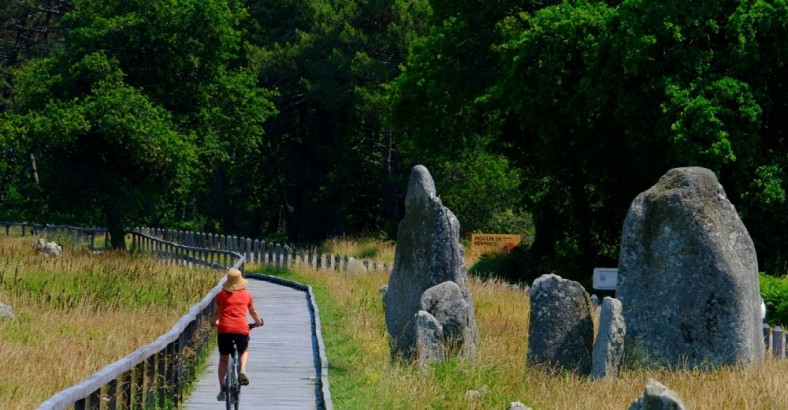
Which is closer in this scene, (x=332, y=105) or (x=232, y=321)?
(x=232, y=321)

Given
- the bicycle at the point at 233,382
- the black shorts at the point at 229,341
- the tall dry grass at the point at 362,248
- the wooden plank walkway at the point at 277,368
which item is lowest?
the wooden plank walkway at the point at 277,368

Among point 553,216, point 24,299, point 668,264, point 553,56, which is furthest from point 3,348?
point 553,216

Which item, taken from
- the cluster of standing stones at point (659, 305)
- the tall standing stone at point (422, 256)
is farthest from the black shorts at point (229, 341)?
the tall standing stone at point (422, 256)

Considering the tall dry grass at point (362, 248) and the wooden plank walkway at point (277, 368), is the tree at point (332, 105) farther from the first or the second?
the wooden plank walkway at point (277, 368)

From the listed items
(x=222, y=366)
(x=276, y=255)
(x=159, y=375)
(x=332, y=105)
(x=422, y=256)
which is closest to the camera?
(x=159, y=375)

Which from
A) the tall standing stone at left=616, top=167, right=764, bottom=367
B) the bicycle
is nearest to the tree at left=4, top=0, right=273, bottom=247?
the tall standing stone at left=616, top=167, right=764, bottom=367

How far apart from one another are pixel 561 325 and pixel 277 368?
180 inches

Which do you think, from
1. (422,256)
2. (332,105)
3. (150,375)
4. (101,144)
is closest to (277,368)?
(422,256)

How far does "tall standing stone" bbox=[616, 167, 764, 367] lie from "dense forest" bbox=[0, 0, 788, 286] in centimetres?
1258

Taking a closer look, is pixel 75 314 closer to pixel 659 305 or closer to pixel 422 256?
pixel 422 256

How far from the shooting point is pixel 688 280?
16.9 m

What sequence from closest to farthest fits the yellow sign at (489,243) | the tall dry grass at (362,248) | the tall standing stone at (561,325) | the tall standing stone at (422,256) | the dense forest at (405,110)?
1. the tall standing stone at (561,325)
2. the tall standing stone at (422,256)
3. the dense forest at (405,110)
4. the yellow sign at (489,243)
5. the tall dry grass at (362,248)

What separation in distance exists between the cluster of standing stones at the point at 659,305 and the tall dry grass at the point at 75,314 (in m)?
4.23

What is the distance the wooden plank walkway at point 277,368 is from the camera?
51.5 feet
